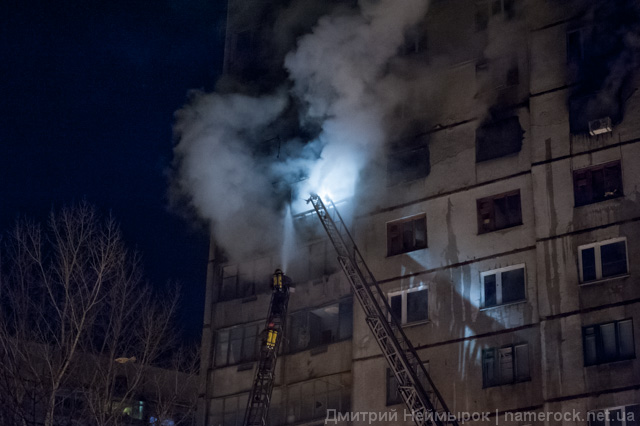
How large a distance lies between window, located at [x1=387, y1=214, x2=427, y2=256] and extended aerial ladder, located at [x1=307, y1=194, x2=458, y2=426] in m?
1.29

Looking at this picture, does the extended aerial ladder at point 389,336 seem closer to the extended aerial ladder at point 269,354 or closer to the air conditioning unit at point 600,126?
the extended aerial ladder at point 269,354

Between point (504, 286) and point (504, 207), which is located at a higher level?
point (504, 207)

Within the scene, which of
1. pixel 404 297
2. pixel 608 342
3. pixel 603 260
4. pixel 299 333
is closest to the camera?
pixel 608 342

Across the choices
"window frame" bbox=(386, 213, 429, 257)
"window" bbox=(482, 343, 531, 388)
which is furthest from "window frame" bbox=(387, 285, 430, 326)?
"window" bbox=(482, 343, 531, 388)

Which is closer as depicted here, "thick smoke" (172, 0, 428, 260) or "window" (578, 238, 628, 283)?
"window" (578, 238, 628, 283)

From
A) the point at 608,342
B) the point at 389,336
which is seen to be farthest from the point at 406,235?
the point at 608,342

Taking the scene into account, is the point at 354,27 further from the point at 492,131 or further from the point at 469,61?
the point at 492,131

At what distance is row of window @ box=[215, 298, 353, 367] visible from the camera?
3544 cm

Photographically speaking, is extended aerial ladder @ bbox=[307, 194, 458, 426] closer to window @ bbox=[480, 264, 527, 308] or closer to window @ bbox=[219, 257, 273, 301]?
window @ bbox=[480, 264, 527, 308]

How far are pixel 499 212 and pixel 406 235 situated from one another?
3615 millimetres

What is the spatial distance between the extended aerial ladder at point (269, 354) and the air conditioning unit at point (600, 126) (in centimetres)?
1208

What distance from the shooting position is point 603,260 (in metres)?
29.7

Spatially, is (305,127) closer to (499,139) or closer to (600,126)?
(499,139)

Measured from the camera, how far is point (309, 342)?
3616cm
